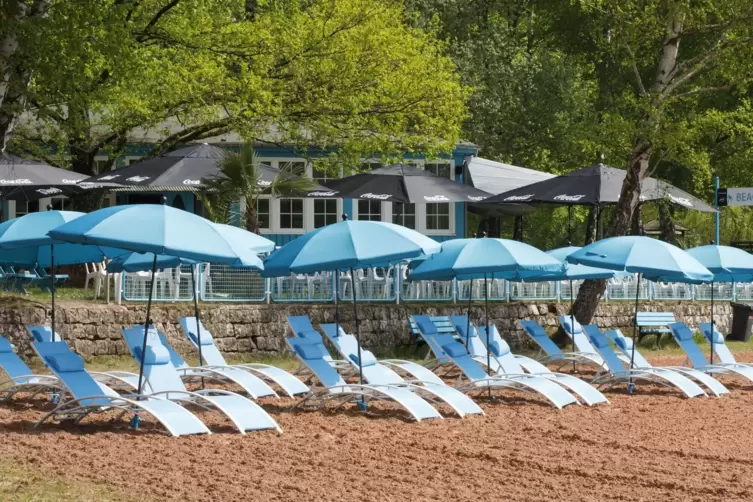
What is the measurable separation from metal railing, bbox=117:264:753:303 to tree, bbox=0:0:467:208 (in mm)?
3078

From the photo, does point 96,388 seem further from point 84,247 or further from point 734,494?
point 734,494

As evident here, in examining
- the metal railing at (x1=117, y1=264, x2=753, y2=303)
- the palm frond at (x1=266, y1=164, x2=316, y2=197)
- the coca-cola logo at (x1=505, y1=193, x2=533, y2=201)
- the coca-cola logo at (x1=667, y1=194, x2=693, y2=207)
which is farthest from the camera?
the coca-cola logo at (x1=667, y1=194, x2=693, y2=207)

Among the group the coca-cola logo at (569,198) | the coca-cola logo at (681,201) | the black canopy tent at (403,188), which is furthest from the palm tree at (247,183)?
the coca-cola logo at (681,201)

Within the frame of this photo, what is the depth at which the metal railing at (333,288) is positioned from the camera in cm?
1900

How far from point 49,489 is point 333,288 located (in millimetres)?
12277

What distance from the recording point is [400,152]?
85.7 feet

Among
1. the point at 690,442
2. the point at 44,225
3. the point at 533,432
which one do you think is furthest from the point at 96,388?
the point at 690,442

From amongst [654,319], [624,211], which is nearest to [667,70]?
[624,211]

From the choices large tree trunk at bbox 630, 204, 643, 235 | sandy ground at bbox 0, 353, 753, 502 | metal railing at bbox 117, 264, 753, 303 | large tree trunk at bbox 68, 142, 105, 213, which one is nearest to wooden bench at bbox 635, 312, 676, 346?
metal railing at bbox 117, 264, 753, 303

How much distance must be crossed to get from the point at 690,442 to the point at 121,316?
9087mm

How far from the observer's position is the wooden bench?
74.9 ft

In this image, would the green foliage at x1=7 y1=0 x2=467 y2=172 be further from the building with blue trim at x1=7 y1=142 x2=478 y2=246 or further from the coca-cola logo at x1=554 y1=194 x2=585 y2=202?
the coca-cola logo at x1=554 y1=194 x2=585 y2=202

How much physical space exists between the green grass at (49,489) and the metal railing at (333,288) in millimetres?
9793

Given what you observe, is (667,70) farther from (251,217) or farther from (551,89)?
(551,89)
